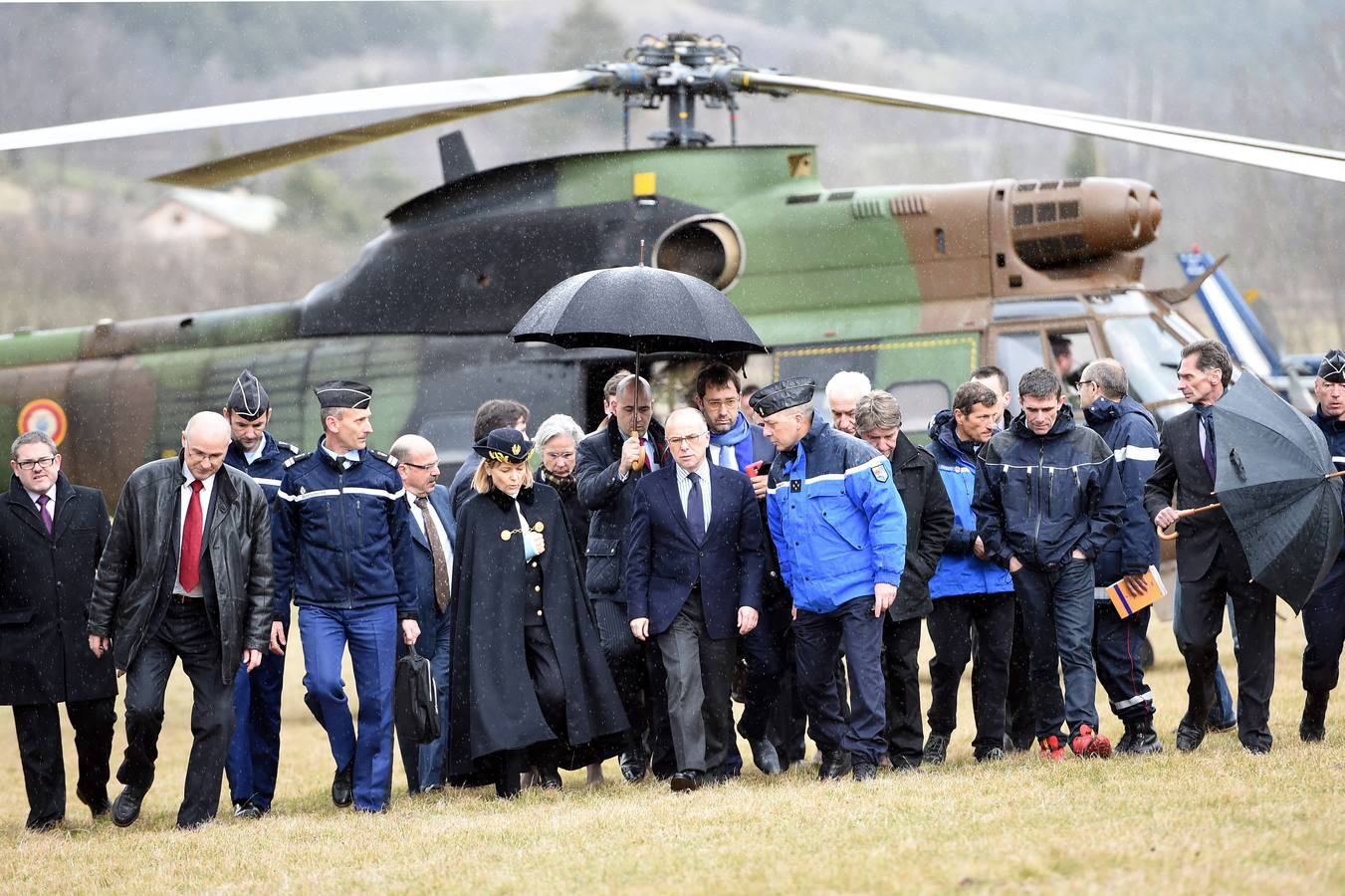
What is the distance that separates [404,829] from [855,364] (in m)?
5.25

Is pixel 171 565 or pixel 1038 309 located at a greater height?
pixel 1038 309

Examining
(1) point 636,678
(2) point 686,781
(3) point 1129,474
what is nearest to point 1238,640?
(3) point 1129,474

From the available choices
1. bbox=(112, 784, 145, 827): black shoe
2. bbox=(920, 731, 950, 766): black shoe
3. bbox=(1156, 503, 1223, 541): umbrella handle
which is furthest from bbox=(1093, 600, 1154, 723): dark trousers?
bbox=(112, 784, 145, 827): black shoe

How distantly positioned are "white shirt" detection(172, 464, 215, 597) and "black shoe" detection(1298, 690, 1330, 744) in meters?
4.70

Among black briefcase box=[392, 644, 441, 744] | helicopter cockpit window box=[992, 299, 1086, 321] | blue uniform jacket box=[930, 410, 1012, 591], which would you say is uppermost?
helicopter cockpit window box=[992, 299, 1086, 321]

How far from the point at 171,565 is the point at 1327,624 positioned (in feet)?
15.7

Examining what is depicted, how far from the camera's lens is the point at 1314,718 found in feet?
22.9

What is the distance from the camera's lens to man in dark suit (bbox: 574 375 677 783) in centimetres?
712

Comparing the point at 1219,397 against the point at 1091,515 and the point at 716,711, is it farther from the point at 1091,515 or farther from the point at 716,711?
the point at 716,711

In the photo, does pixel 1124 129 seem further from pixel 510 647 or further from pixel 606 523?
pixel 510 647

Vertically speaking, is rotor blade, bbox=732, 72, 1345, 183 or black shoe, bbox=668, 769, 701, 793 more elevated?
rotor blade, bbox=732, 72, 1345, 183

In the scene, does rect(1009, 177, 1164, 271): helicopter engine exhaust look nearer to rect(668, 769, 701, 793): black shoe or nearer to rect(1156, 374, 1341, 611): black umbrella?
rect(1156, 374, 1341, 611): black umbrella

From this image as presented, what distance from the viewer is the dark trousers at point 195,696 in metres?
6.53

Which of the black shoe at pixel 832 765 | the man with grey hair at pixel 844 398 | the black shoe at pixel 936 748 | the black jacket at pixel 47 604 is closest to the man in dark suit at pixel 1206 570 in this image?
the black shoe at pixel 936 748
